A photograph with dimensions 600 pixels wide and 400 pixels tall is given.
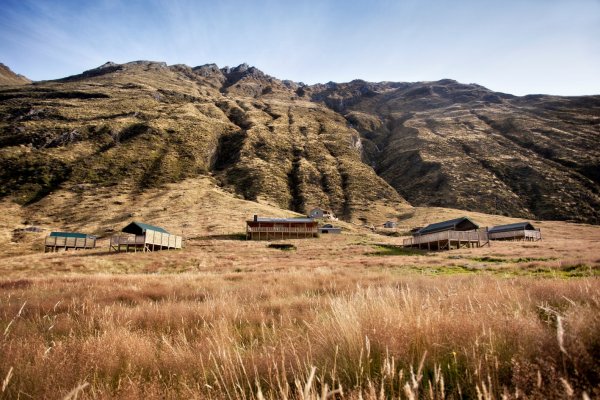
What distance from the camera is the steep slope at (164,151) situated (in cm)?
9500

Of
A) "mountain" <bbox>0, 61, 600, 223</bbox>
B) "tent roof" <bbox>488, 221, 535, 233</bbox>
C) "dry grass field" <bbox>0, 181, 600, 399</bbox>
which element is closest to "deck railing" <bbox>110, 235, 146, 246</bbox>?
"dry grass field" <bbox>0, 181, 600, 399</bbox>

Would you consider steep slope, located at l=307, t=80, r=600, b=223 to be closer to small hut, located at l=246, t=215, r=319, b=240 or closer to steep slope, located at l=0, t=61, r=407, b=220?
steep slope, located at l=0, t=61, r=407, b=220

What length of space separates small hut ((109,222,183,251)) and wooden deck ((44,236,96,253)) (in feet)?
16.7

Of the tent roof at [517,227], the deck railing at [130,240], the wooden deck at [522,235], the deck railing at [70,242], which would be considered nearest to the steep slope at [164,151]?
the tent roof at [517,227]

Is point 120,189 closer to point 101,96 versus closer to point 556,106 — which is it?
point 101,96

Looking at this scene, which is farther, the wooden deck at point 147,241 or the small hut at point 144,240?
the small hut at point 144,240

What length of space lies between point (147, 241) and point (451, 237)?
3729cm

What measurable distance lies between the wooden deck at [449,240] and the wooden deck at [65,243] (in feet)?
148

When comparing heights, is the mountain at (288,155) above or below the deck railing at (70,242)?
above

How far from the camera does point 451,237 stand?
1585 inches

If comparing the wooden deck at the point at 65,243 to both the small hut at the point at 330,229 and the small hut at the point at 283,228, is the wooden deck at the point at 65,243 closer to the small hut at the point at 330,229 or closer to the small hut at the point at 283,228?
the small hut at the point at 283,228

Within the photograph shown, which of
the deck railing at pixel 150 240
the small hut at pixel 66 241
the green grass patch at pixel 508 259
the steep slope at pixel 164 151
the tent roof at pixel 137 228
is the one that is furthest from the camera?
the steep slope at pixel 164 151

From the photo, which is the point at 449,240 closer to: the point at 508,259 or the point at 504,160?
the point at 508,259

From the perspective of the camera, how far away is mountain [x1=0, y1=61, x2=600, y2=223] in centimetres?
9838
